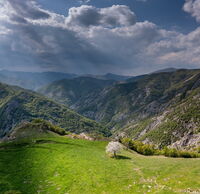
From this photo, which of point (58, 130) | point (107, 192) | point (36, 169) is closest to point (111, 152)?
point (36, 169)

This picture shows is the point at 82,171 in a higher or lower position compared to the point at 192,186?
lower

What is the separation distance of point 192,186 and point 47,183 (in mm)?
29471

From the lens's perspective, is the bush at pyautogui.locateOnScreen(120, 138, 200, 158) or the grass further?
the bush at pyautogui.locateOnScreen(120, 138, 200, 158)

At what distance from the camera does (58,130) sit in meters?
124

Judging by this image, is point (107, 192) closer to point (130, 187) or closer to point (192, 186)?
point (130, 187)

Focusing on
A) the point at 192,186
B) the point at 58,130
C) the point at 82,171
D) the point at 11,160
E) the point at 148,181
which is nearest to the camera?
the point at 192,186

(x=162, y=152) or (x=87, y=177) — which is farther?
(x=162, y=152)

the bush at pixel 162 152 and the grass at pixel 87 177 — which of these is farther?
the bush at pixel 162 152

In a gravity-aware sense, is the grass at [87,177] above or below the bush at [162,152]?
above

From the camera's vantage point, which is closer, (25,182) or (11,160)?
(25,182)

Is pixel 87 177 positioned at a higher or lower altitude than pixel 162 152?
higher

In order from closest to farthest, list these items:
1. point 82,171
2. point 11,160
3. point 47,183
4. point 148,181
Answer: point 148,181 → point 47,183 → point 82,171 → point 11,160

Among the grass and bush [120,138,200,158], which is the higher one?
the grass

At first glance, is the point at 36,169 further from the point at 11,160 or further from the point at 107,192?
the point at 107,192
